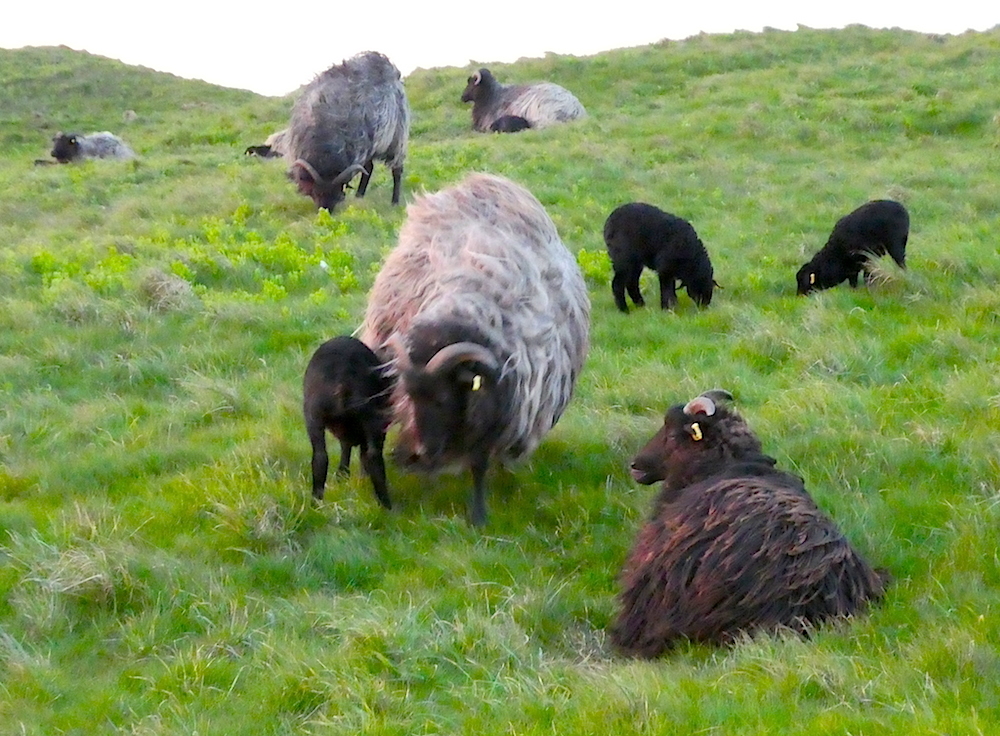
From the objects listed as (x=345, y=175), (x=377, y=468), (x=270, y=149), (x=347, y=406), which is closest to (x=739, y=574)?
(x=377, y=468)

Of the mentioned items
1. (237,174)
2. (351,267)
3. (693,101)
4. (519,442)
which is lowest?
(519,442)

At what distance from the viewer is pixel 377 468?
578cm

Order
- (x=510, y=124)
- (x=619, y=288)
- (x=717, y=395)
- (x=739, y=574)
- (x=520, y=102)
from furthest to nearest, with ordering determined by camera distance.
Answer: (x=520, y=102), (x=510, y=124), (x=619, y=288), (x=717, y=395), (x=739, y=574)

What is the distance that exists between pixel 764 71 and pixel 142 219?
1704cm

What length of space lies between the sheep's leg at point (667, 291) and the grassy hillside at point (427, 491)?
394 mm

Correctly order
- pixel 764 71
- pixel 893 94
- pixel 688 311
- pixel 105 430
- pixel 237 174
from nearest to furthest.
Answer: pixel 105 430, pixel 688 311, pixel 237 174, pixel 893 94, pixel 764 71

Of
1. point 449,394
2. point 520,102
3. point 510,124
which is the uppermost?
point 520,102

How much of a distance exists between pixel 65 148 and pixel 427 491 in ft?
65.1

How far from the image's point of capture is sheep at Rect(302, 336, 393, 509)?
5699 millimetres

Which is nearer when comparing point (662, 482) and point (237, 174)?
point (662, 482)

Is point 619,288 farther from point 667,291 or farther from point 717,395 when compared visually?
point 717,395

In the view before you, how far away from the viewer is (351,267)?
425 inches

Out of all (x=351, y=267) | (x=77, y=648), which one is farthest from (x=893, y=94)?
(x=77, y=648)

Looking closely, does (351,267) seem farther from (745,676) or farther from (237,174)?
(745,676)
